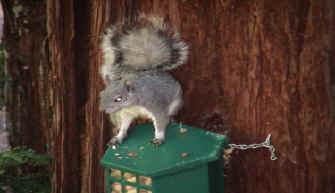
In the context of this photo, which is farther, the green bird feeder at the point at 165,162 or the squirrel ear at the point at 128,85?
the squirrel ear at the point at 128,85

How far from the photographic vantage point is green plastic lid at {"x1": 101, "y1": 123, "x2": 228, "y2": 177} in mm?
1409

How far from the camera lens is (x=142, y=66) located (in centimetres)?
172

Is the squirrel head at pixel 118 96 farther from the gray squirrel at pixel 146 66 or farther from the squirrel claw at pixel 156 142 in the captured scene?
the squirrel claw at pixel 156 142

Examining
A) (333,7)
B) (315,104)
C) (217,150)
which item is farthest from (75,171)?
(333,7)

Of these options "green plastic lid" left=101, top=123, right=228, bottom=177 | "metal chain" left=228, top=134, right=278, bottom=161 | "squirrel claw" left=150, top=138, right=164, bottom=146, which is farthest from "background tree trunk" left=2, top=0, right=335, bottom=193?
"squirrel claw" left=150, top=138, right=164, bottom=146

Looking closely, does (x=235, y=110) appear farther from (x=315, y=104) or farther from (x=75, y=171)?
(x=75, y=171)

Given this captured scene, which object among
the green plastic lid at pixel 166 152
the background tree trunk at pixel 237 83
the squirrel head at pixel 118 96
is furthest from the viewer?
the background tree trunk at pixel 237 83

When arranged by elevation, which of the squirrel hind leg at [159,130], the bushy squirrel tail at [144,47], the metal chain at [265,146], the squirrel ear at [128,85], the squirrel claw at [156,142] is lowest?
the metal chain at [265,146]

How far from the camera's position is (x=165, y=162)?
144 cm

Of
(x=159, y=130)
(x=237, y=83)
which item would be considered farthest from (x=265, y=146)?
(x=159, y=130)

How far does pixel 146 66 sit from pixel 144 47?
9 cm

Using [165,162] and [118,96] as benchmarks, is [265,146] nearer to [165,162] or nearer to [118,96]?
[165,162]

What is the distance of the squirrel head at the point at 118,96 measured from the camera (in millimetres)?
1555

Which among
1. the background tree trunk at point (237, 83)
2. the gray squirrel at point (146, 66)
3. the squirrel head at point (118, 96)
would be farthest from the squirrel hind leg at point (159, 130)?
the background tree trunk at point (237, 83)
